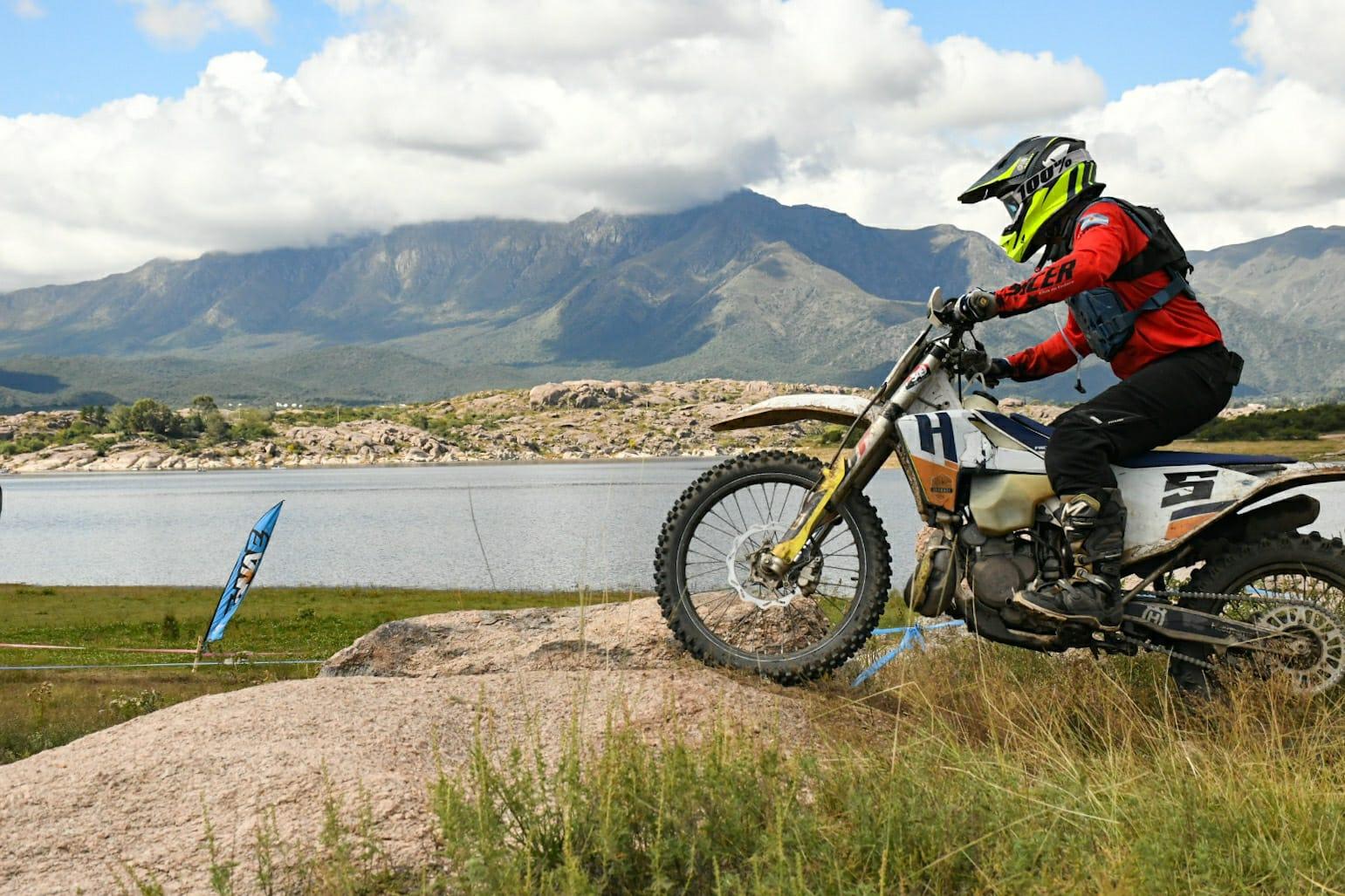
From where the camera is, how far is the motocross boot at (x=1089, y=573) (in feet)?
18.2

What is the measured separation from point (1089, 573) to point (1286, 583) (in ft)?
3.73

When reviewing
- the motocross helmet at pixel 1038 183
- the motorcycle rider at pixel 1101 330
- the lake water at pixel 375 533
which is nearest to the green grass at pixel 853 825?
Answer: the motorcycle rider at pixel 1101 330

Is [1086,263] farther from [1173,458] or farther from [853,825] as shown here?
[853,825]

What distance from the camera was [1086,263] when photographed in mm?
5543

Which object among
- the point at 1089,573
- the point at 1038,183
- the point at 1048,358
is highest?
the point at 1038,183

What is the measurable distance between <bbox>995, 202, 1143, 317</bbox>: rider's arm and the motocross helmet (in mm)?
303

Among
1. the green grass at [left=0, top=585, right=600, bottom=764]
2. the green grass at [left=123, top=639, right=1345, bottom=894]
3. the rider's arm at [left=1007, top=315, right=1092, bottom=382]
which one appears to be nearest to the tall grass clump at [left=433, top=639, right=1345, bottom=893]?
the green grass at [left=123, top=639, right=1345, bottom=894]

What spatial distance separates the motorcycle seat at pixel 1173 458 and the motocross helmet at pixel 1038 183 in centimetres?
103

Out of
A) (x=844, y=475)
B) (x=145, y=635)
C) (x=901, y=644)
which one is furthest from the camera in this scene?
(x=145, y=635)

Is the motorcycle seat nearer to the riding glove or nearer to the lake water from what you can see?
the riding glove

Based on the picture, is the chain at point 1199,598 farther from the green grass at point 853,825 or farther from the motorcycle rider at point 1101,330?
the green grass at point 853,825

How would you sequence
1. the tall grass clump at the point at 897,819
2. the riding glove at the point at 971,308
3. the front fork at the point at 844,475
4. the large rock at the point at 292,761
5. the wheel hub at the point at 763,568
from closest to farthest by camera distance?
1. the tall grass clump at the point at 897,819
2. the large rock at the point at 292,761
3. the riding glove at the point at 971,308
4. the front fork at the point at 844,475
5. the wheel hub at the point at 763,568

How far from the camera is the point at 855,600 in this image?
6.26m

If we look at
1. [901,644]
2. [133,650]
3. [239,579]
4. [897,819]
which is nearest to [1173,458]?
[901,644]
